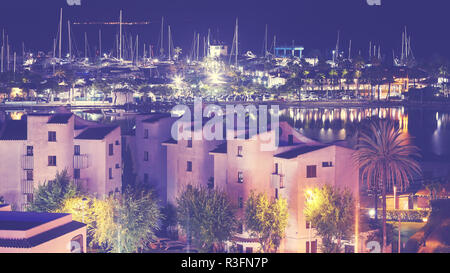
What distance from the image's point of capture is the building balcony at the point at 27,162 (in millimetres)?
9250

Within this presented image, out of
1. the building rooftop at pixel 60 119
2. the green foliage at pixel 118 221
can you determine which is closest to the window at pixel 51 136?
the building rooftop at pixel 60 119

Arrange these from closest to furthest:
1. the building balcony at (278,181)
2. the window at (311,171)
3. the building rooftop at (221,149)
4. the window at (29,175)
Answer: the window at (311,171)
the building balcony at (278,181)
the building rooftop at (221,149)
the window at (29,175)

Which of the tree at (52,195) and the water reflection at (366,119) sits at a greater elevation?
the water reflection at (366,119)

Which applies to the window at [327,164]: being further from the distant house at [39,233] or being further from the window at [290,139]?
the distant house at [39,233]

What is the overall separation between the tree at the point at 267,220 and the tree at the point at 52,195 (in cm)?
196

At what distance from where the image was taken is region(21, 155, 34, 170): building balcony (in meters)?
9.25

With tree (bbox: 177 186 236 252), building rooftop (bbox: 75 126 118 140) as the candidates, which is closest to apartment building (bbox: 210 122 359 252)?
tree (bbox: 177 186 236 252)

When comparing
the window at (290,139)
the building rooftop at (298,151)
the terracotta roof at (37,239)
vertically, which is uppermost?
the window at (290,139)

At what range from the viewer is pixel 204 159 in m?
9.32

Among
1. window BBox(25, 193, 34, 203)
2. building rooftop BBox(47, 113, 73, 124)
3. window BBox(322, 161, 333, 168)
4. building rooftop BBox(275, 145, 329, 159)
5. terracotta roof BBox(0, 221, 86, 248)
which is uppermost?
building rooftop BBox(47, 113, 73, 124)

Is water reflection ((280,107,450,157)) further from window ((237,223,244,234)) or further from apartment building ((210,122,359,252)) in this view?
window ((237,223,244,234))
